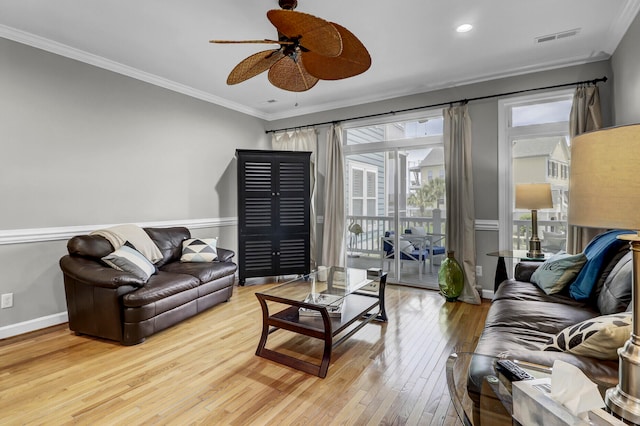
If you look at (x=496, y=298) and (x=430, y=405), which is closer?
(x=430, y=405)

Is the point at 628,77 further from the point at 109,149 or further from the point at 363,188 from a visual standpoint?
the point at 109,149

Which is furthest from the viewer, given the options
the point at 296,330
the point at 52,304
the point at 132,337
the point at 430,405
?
the point at 52,304

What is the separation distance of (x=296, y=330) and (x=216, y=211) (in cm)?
302

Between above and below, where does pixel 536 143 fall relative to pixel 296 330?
above

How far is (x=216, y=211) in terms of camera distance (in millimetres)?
4973

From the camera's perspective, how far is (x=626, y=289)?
6.01 feet

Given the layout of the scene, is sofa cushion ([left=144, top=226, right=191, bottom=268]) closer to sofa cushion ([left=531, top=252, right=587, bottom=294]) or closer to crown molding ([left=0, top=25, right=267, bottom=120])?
crown molding ([left=0, top=25, right=267, bottom=120])

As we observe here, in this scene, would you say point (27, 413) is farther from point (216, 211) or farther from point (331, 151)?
point (331, 151)

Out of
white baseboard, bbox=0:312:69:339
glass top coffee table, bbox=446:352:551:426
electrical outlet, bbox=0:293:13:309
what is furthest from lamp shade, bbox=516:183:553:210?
electrical outlet, bbox=0:293:13:309

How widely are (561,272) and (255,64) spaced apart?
2.83 meters

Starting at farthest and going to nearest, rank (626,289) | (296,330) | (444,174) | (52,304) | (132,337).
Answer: (444,174)
(52,304)
(132,337)
(296,330)
(626,289)

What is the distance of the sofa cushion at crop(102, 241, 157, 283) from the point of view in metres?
3.00

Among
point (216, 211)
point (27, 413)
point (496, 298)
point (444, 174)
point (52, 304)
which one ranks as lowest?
point (27, 413)

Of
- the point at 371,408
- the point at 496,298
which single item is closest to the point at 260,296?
the point at 371,408
